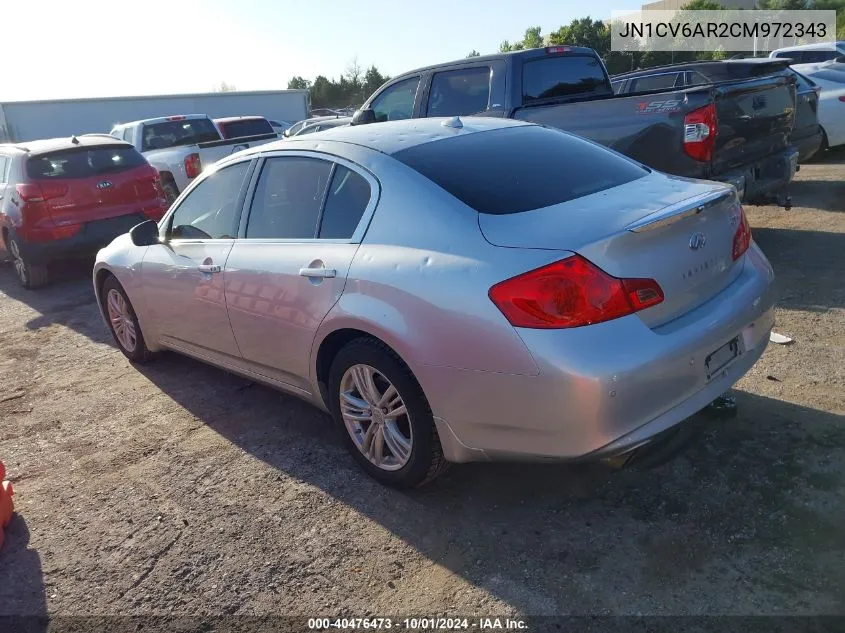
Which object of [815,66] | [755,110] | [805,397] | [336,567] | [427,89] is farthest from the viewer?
[815,66]

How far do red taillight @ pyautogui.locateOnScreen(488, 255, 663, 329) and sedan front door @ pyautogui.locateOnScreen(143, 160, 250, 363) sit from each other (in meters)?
2.04

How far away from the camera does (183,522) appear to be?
133 inches

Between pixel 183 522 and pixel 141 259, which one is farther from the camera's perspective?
pixel 141 259

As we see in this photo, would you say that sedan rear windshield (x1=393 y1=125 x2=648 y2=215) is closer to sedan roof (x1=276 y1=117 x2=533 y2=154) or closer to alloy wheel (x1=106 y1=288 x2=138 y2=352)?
sedan roof (x1=276 y1=117 x2=533 y2=154)

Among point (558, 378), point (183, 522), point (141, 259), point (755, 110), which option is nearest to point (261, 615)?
point (183, 522)

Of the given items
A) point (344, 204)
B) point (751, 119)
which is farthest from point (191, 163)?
point (344, 204)

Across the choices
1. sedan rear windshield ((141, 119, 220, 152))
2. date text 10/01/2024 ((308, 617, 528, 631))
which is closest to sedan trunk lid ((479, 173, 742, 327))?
date text 10/01/2024 ((308, 617, 528, 631))

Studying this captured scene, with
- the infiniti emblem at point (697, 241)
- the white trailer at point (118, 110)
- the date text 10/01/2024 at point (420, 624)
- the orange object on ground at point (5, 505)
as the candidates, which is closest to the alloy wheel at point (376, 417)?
the date text 10/01/2024 at point (420, 624)

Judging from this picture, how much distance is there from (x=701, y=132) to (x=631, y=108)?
2.19 feet

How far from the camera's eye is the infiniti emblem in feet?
9.66

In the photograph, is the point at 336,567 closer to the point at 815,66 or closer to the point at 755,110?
the point at 755,110

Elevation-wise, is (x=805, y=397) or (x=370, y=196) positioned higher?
(x=370, y=196)

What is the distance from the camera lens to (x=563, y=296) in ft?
8.54

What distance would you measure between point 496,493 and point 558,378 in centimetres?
98
